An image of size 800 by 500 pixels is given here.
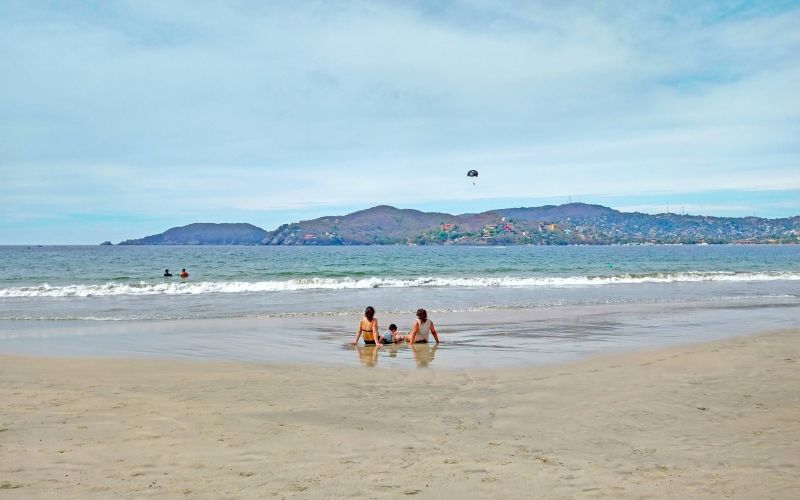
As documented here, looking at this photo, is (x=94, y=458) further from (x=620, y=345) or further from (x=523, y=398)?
(x=620, y=345)

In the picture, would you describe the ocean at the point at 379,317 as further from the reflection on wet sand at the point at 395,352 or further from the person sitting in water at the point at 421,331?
the person sitting in water at the point at 421,331

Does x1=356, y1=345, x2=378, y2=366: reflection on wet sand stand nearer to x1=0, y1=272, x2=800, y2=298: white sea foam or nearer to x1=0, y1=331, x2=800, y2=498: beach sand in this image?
x1=0, y1=331, x2=800, y2=498: beach sand

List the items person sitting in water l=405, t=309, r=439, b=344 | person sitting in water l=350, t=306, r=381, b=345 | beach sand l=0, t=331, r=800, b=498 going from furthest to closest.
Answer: person sitting in water l=405, t=309, r=439, b=344, person sitting in water l=350, t=306, r=381, b=345, beach sand l=0, t=331, r=800, b=498

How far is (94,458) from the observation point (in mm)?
6090

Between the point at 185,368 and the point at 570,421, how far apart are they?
728 cm

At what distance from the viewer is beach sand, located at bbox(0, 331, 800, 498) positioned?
543 cm

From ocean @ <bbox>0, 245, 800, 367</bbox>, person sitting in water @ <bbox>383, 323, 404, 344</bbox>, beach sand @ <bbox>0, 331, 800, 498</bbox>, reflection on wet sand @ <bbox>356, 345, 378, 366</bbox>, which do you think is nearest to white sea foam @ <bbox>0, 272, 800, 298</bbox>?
ocean @ <bbox>0, 245, 800, 367</bbox>

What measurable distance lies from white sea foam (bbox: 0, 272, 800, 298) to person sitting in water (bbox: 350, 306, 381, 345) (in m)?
20.2

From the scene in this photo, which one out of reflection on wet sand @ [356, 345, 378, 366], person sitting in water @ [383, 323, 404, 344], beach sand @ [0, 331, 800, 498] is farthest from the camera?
person sitting in water @ [383, 323, 404, 344]

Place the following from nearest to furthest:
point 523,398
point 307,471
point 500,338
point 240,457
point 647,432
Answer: point 307,471 → point 240,457 → point 647,432 → point 523,398 → point 500,338

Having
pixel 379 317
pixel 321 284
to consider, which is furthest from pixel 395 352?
pixel 321 284

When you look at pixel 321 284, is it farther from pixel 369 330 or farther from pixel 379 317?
Result: pixel 369 330

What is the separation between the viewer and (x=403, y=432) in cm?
708

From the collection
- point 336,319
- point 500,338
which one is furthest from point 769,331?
point 336,319
